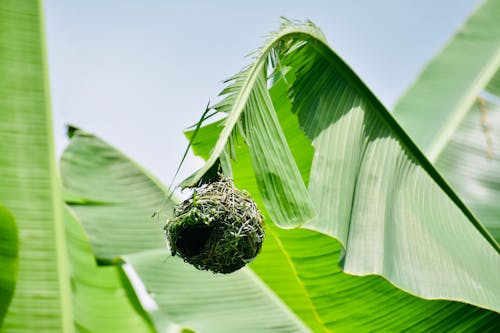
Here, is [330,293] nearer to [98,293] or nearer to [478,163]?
[478,163]

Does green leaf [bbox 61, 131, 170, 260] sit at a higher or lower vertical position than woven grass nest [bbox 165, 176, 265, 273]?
lower

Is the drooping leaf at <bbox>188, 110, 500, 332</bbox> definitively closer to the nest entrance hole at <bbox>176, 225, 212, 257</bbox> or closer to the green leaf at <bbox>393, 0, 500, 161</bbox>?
the green leaf at <bbox>393, 0, 500, 161</bbox>

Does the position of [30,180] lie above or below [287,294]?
above

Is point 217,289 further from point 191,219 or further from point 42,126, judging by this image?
point 191,219

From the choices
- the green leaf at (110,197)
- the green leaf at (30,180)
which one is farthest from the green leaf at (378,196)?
the green leaf at (110,197)

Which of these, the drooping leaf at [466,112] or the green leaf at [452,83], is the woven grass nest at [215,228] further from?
the green leaf at [452,83]

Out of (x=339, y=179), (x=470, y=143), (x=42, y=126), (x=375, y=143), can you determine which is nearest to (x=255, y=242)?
(x=339, y=179)

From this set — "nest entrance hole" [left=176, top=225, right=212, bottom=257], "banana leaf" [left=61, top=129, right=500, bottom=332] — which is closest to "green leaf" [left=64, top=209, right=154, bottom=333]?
"banana leaf" [left=61, top=129, right=500, bottom=332]

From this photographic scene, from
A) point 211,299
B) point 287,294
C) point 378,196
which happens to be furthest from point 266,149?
point 287,294
